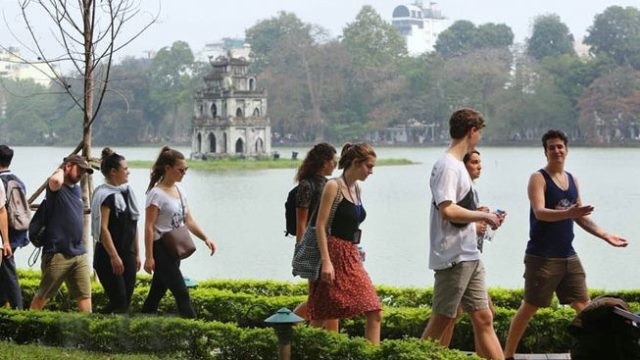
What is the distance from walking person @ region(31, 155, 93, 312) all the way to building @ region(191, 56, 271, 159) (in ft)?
209

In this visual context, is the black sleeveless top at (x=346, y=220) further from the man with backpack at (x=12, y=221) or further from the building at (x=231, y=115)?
the building at (x=231, y=115)

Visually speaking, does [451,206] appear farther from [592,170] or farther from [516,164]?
[516,164]

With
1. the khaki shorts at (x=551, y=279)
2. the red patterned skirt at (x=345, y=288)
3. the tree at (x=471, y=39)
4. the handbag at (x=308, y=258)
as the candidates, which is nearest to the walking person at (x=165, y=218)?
the handbag at (x=308, y=258)

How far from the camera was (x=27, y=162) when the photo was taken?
74750 mm

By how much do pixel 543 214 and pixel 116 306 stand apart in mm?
2743

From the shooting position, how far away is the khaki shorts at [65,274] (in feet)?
28.6

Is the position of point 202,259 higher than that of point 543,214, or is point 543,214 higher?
point 543,214

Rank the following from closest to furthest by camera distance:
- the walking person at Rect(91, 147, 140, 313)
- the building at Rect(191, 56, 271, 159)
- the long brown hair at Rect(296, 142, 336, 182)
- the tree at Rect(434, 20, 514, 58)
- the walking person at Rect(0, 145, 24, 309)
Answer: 1. the long brown hair at Rect(296, 142, 336, 182)
2. the walking person at Rect(91, 147, 140, 313)
3. the walking person at Rect(0, 145, 24, 309)
4. the building at Rect(191, 56, 271, 159)
5. the tree at Rect(434, 20, 514, 58)

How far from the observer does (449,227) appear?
22.8 feet

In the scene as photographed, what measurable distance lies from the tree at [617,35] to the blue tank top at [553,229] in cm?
8498

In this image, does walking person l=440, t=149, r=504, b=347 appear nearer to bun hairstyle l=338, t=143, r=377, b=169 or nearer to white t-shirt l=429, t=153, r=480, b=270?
white t-shirt l=429, t=153, r=480, b=270

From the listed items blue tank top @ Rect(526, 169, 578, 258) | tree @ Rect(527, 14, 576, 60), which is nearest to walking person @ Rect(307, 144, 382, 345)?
blue tank top @ Rect(526, 169, 578, 258)

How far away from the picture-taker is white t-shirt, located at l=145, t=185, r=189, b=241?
321 inches

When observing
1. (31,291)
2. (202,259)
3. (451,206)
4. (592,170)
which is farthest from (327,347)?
(592,170)
